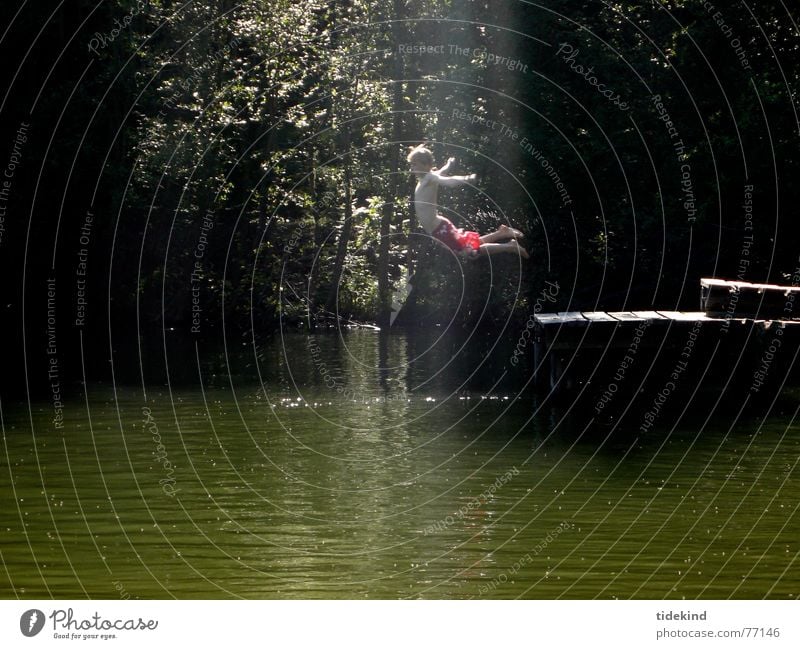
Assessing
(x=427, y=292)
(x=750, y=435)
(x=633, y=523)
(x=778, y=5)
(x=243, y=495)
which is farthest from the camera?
(x=427, y=292)

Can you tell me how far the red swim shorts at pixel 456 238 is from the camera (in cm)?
2119

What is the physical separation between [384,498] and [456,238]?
20.4 feet

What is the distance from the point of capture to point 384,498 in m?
16.3

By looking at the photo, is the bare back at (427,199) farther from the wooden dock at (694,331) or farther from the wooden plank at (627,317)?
the wooden plank at (627,317)

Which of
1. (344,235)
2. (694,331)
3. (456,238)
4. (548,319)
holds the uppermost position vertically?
(344,235)

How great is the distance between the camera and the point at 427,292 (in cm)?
4644

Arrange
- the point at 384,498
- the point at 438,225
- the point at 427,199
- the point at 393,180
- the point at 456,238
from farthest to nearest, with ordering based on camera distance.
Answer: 1. the point at 393,180
2. the point at 438,225
3. the point at 456,238
4. the point at 427,199
5. the point at 384,498

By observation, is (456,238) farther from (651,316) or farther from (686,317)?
(686,317)


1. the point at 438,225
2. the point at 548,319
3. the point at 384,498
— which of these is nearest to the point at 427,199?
the point at 438,225

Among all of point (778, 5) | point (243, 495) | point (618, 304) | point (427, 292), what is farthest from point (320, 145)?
point (243, 495)

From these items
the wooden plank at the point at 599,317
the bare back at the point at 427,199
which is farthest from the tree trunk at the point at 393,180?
the bare back at the point at 427,199

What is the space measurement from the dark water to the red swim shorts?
2.76 metres

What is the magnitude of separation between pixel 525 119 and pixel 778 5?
7.93 metres

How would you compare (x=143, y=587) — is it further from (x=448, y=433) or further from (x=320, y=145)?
(x=320, y=145)
